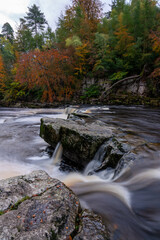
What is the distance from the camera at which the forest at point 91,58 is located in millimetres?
11562

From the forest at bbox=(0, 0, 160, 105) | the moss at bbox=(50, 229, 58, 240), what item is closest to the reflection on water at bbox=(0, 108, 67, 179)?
the moss at bbox=(50, 229, 58, 240)

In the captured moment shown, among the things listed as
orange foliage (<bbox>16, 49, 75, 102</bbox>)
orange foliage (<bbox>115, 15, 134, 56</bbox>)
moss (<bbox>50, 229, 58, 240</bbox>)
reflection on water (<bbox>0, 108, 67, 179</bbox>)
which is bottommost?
reflection on water (<bbox>0, 108, 67, 179</bbox>)

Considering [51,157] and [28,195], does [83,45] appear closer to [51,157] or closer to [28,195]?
[51,157]

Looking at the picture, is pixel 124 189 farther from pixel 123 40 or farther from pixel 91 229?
pixel 123 40

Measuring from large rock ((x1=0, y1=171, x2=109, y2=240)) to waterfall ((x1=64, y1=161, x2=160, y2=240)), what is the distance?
29 cm

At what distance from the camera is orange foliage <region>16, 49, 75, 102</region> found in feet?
47.9

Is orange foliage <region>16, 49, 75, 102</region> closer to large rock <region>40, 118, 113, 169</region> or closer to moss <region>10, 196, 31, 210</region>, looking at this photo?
large rock <region>40, 118, 113, 169</region>

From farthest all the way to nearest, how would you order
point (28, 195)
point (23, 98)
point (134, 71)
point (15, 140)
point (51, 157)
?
point (23, 98), point (134, 71), point (15, 140), point (51, 157), point (28, 195)

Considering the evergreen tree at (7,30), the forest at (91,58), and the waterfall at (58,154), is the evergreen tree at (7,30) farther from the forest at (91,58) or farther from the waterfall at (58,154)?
the waterfall at (58,154)

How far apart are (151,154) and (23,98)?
62.7 feet

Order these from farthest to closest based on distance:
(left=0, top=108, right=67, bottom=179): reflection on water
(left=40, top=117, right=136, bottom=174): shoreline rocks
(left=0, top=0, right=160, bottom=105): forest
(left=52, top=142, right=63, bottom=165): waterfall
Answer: (left=0, top=0, right=160, bottom=105): forest
(left=52, top=142, right=63, bottom=165): waterfall
(left=0, top=108, right=67, bottom=179): reflection on water
(left=40, top=117, right=136, bottom=174): shoreline rocks

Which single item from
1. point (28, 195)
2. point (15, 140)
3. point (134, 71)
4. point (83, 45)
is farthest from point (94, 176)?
point (83, 45)

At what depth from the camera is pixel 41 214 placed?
1313mm

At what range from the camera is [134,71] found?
511 inches
